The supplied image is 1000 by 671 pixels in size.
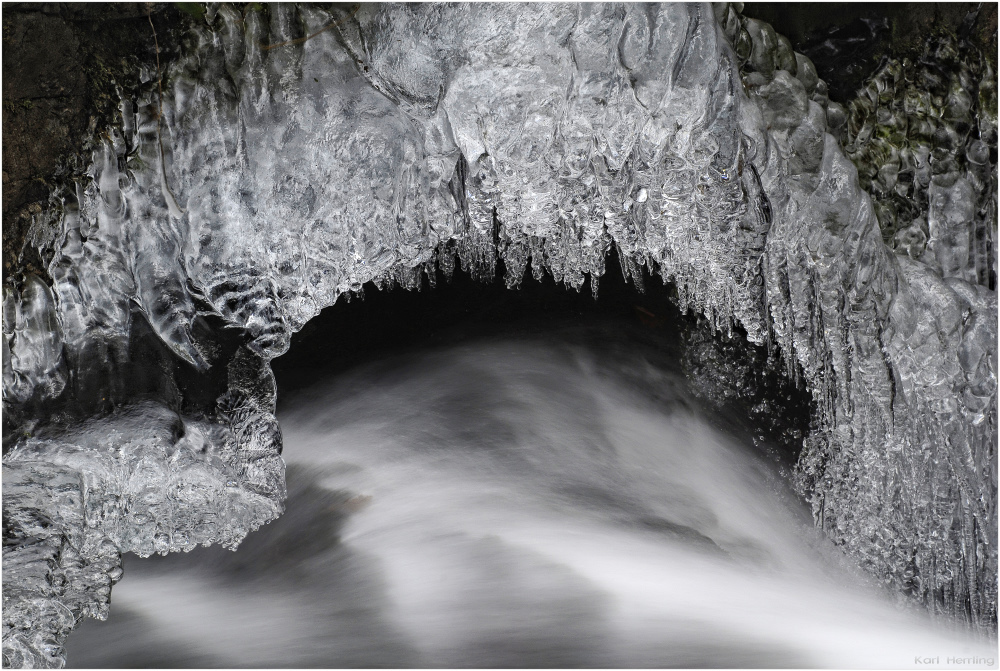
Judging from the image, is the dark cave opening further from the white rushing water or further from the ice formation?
the ice formation

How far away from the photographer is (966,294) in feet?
6.17

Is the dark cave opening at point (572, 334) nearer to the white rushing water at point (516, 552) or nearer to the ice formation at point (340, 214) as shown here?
the white rushing water at point (516, 552)

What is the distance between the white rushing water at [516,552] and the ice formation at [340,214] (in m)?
0.43

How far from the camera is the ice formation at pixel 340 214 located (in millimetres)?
1503

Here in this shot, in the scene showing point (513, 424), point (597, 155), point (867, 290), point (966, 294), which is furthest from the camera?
point (513, 424)

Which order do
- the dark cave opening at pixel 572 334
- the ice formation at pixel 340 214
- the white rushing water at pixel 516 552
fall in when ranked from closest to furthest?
the ice formation at pixel 340 214
the white rushing water at pixel 516 552
the dark cave opening at pixel 572 334

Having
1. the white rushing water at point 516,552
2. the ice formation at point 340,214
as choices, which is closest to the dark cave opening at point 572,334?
the white rushing water at point 516,552

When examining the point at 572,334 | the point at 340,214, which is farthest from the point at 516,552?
the point at 340,214

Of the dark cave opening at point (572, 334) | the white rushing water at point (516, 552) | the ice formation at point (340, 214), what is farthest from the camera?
the dark cave opening at point (572, 334)

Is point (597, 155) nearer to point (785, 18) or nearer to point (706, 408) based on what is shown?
point (785, 18)

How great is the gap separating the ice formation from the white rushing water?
16.8 inches

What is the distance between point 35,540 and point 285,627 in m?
0.68

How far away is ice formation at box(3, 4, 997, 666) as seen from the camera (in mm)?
1503

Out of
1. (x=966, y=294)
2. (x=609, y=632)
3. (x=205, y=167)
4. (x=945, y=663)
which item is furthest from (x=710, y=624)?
(x=205, y=167)
